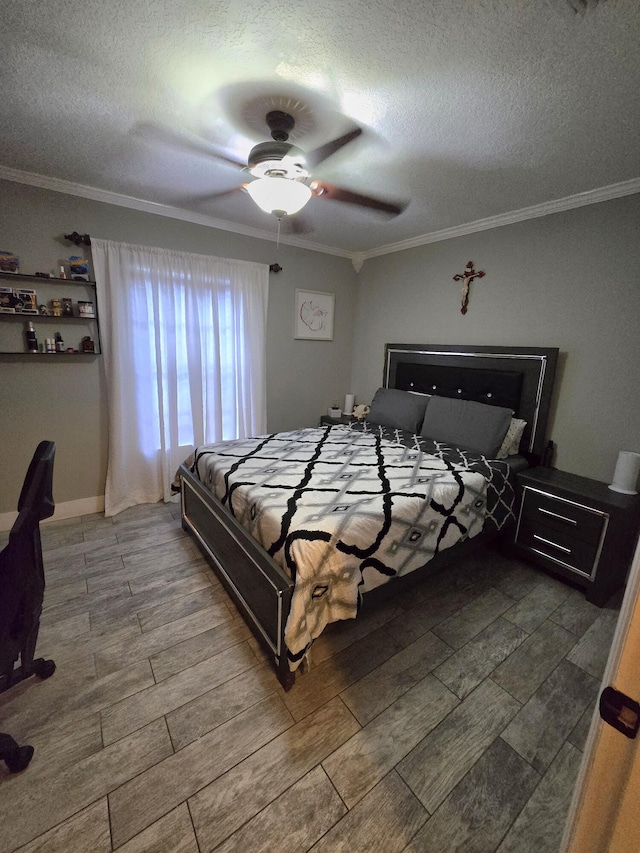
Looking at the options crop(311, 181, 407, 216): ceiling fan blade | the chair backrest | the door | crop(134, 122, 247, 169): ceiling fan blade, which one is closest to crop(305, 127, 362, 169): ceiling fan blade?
crop(311, 181, 407, 216): ceiling fan blade

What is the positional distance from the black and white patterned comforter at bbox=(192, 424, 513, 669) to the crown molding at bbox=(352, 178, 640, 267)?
1.90 m

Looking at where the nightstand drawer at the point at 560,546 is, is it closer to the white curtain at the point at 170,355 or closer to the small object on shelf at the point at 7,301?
the white curtain at the point at 170,355

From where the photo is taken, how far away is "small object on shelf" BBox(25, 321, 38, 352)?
254cm

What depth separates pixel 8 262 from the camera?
2.44 meters

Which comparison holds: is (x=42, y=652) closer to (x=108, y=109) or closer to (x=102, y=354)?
(x=102, y=354)

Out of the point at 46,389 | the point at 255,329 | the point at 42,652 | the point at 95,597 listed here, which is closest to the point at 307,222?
the point at 255,329

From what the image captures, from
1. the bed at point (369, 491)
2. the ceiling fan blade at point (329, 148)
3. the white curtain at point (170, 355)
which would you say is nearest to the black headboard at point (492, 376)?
the bed at point (369, 491)

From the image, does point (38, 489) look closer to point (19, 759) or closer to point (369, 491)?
point (19, 759)

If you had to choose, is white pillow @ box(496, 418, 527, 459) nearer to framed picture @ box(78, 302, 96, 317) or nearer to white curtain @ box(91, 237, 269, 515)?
white curtain @ box(91, 237, 269, 515)

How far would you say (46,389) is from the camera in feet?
9.00

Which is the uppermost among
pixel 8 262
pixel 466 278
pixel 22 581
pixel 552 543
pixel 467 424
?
pixel 466 278

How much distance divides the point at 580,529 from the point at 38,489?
9.38ft

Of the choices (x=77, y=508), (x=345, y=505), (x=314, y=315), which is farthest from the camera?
(x=314, y=315)

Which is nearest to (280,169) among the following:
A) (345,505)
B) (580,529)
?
(345,505)
